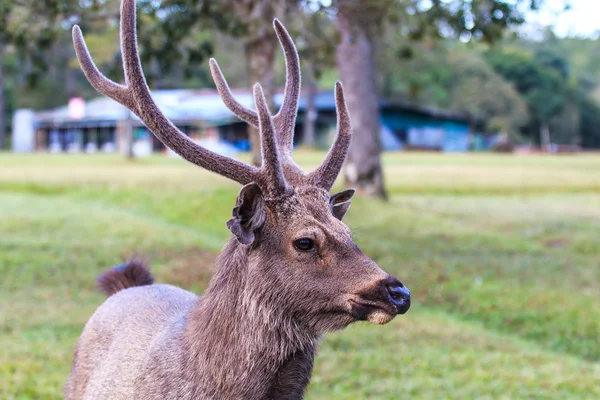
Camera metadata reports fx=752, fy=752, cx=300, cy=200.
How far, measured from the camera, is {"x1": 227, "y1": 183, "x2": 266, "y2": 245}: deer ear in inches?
120

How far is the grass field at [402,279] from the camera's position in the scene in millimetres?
6359

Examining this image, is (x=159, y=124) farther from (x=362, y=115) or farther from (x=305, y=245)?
(x=362, y=115)

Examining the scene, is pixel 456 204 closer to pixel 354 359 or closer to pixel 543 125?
pixel 354 359

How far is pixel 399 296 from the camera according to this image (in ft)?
9.59

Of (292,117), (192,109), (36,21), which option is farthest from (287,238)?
(192,109)

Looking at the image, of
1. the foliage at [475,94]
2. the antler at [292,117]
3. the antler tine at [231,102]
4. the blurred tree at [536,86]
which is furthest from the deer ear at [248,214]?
the blurred tree at [536,86]

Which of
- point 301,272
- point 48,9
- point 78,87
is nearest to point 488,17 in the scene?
point 48,9

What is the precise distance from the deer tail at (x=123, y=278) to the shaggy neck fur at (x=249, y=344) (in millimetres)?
1345

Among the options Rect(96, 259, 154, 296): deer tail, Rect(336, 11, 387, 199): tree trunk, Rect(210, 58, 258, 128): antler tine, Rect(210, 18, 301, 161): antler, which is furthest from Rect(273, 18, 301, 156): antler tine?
Rect(336, 11, 387, 199): tree trunk

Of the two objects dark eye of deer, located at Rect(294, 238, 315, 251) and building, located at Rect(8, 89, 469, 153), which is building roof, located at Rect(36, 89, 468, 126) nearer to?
building, located at Rect(8, 89, 469, 153)

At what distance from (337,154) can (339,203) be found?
24cm

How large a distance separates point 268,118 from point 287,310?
0.80 m

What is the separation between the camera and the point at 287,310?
123 inches

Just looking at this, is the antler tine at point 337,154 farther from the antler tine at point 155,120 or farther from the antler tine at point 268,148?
the antler tine at point 155,120
